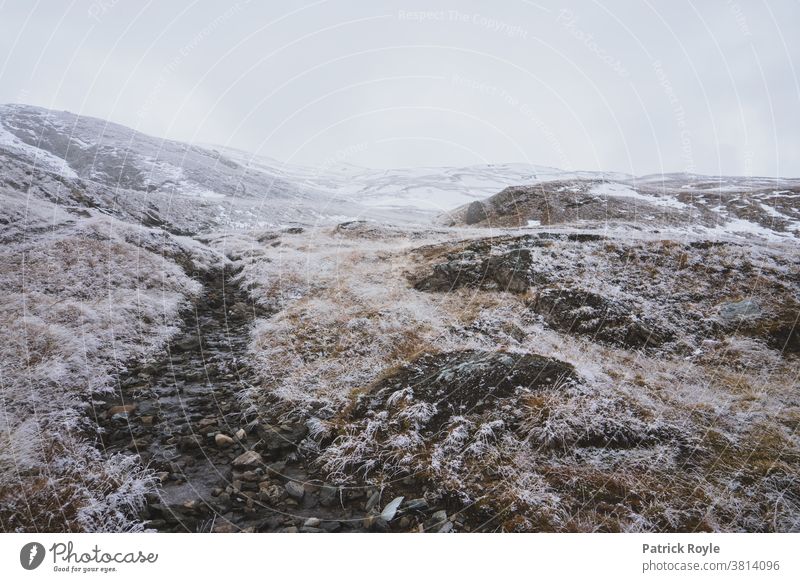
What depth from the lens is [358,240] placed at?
27094 mm

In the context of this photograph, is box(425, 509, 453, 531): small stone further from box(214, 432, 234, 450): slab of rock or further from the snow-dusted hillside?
box(214, 432, 234, 450): slab of rock

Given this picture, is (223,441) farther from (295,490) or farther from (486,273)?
(486,273)

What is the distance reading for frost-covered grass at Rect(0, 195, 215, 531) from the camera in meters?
5.64

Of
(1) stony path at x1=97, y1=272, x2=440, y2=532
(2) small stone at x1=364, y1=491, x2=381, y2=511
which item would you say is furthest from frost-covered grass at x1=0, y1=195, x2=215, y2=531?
(2) small stone at x1=364, y1=491, x2=381, y2=511

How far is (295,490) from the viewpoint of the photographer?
6348mm

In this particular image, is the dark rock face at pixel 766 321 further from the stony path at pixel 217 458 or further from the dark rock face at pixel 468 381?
the stony path at pixel 217 458

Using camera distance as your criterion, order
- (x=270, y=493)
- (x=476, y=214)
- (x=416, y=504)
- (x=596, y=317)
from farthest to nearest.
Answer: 1. (x=476, y=214)
2. (x=596, y=317)
3. (x=270, y=493)
4. (x=416, y=504)

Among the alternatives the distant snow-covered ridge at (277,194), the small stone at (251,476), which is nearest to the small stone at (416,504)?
the small stone at (251,476)

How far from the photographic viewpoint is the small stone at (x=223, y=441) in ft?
24.5

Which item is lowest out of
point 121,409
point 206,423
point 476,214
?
point 206,423

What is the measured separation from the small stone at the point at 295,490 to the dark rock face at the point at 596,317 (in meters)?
9.16

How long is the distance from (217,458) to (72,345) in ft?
19.0
